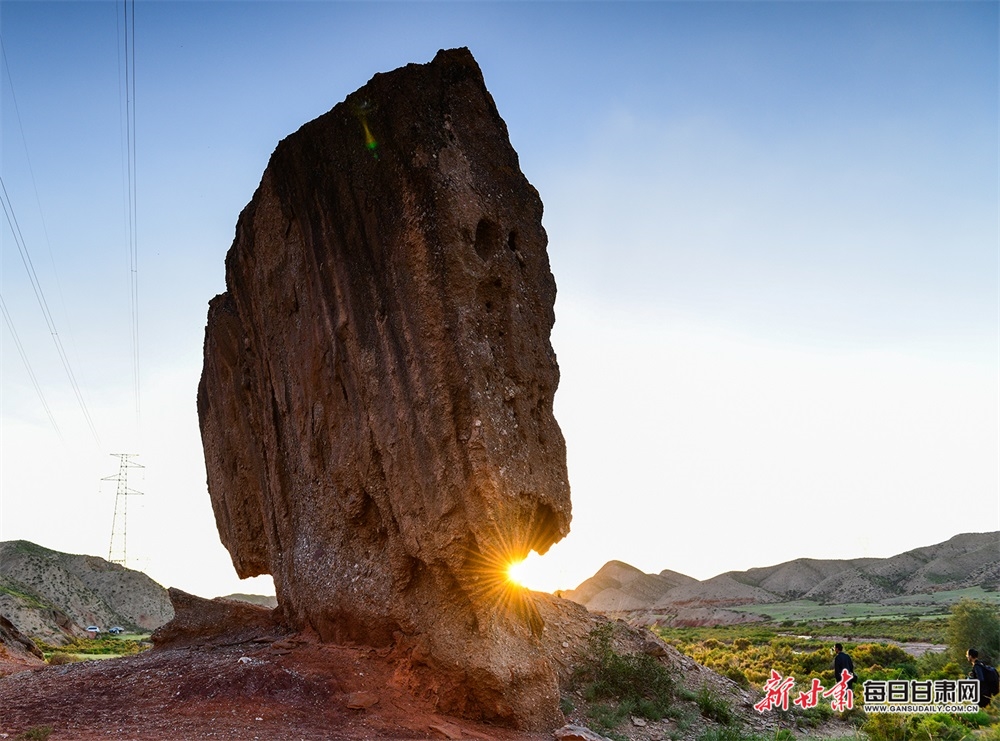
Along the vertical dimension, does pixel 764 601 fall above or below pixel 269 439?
below

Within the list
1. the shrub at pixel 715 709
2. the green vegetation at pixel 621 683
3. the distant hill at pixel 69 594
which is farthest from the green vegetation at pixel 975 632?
the distant hill at pixel 69 594

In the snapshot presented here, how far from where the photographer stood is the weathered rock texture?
10.6 metres

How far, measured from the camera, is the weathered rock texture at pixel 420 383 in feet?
34.8

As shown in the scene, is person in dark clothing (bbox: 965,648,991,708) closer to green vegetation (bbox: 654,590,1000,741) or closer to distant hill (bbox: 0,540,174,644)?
green vegetation (bbox: 654,590,1000,741)

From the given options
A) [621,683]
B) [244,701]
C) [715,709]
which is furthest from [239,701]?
[715,709]

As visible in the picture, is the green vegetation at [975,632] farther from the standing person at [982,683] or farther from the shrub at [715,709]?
the shrub at [715,709]

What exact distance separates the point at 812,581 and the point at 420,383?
113m

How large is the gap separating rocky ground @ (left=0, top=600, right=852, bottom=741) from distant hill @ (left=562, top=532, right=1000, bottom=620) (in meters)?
75.3

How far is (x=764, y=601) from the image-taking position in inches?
4008

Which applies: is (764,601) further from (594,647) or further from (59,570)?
(594,647)

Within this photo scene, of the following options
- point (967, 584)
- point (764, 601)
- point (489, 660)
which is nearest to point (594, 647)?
point (489, 660)

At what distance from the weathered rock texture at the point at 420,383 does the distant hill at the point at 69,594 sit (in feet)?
138

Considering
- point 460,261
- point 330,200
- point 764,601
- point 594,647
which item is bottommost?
point 764,601

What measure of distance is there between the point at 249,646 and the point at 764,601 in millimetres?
103634
